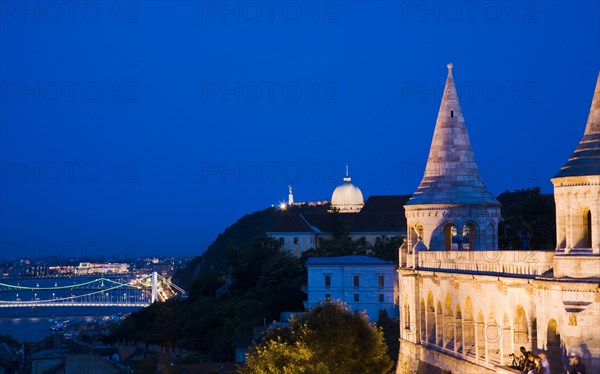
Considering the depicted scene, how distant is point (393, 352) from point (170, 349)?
37.9 metres

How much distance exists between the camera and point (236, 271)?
94188 millimetres

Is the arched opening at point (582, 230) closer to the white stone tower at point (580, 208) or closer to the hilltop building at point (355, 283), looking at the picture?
the white stone tower at point (580, 208)

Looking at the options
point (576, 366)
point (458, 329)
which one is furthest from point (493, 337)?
point (576, 366)

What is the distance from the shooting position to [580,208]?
22.0 meters

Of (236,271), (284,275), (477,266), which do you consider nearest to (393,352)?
(477,266)

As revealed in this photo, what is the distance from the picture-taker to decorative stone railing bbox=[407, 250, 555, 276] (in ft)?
78.1

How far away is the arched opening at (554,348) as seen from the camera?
2358cm

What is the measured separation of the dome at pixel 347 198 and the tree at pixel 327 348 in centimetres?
8919

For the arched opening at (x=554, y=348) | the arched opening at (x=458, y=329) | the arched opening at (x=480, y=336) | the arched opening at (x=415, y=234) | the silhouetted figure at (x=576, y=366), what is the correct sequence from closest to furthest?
the silhouetted figure at (x=576, y=366) → the arched opening at (x=554, y=348) → the arched opening at (x=480, y=336) → the arched opening at (x=458, y=329) → the arched opening at (x=415, y=234)

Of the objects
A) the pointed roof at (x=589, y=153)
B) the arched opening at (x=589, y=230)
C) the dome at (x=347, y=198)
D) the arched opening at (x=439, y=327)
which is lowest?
the arched opening at (x=439, y=327)

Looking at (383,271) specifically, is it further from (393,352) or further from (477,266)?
(477,266)

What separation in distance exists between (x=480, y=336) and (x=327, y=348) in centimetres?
1177

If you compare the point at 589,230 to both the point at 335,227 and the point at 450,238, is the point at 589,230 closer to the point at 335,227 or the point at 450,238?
the point at 450,238

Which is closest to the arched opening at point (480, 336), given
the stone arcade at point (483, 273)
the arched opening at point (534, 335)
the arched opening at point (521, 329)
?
the stone arcade at point (483, 273)
